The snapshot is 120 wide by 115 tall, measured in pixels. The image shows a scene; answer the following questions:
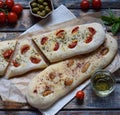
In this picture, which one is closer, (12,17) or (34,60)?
(34,60)

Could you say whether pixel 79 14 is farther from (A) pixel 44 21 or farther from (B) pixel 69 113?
(B) pixel 69 113

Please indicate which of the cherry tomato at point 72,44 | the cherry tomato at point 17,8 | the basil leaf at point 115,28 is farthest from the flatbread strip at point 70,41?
the cherry tomato at point 17,8

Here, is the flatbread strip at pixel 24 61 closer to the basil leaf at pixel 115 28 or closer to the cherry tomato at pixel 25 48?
the cherry tomato at pixel 25 48

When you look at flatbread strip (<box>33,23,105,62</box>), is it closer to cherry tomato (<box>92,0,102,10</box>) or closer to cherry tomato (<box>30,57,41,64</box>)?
cherry tomato (<box>30,57,41,64</box>)

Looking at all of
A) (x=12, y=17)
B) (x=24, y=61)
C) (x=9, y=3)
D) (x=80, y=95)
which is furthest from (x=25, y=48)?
(x=80, y=95)

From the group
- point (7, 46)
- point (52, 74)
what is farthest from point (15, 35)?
point (52, 74)

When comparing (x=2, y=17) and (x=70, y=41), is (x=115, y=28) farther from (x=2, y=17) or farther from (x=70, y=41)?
(x=2, y=17)
